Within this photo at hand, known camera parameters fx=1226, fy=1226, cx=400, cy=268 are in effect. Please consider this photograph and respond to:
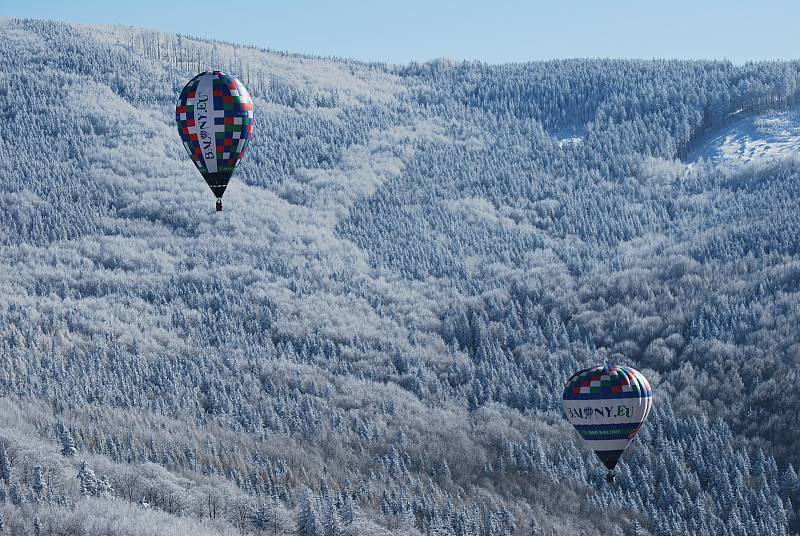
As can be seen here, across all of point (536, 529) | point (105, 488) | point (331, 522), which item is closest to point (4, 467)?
point (105, 488)

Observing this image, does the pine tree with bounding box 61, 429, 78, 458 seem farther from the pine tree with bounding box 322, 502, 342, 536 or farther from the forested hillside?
the pine tree with bounding box 322, 502, 342, 536

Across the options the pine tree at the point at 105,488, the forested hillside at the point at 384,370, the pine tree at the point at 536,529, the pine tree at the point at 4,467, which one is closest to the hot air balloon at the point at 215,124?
the forested hillside at the point at 384,370

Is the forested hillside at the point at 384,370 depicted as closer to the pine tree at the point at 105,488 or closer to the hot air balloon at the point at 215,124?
the pine tree at the point at 105,488

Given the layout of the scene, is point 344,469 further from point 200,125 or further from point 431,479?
point 200,125

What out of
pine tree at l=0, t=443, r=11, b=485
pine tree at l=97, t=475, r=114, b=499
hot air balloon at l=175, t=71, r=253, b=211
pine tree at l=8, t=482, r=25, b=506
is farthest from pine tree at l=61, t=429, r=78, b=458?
hot air balloon at l=175, t=71, r=253, b=211

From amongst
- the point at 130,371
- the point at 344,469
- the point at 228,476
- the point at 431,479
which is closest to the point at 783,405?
the point at 431,479

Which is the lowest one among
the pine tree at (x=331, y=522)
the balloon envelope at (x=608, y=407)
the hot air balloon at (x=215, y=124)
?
the pine tree at (x=331, y=522)
